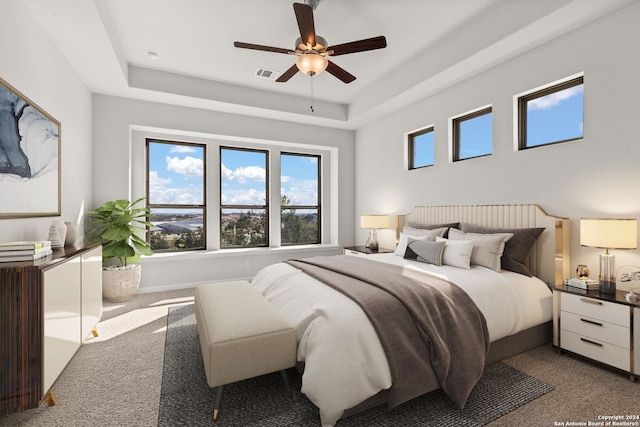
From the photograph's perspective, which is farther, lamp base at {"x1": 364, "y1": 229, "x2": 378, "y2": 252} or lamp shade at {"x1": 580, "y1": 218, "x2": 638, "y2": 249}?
lamp base at {"x1": 364, "y1": 229, "x2": 378, "y2": 252}

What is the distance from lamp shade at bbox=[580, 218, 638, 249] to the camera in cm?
216

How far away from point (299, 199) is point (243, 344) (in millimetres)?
4171

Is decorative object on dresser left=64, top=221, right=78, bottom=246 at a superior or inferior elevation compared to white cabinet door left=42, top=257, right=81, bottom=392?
superior

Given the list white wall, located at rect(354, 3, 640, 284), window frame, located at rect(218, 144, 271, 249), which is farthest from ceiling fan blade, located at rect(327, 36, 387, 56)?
window frame, located at rect(218, 144, 271, 249)

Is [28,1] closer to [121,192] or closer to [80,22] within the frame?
[80,22]

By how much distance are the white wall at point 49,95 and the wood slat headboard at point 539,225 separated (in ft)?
13.6

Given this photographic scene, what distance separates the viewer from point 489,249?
281 centimetres

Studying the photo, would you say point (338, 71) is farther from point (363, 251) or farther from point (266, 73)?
point (363, 251)

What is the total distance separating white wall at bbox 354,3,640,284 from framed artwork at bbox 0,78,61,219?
4.14 m

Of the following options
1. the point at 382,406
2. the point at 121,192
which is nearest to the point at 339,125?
the point at 121,192

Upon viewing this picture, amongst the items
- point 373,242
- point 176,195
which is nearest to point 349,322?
point 373,242

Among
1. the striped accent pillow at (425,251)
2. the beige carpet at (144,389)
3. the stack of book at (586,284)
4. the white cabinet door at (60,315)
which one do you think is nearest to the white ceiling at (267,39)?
the striped accent pillow at (425,251)

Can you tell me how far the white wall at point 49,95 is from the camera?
213 centimetres

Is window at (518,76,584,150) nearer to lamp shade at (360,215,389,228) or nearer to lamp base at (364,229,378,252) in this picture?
lamp shade at (360,215,389,228)
